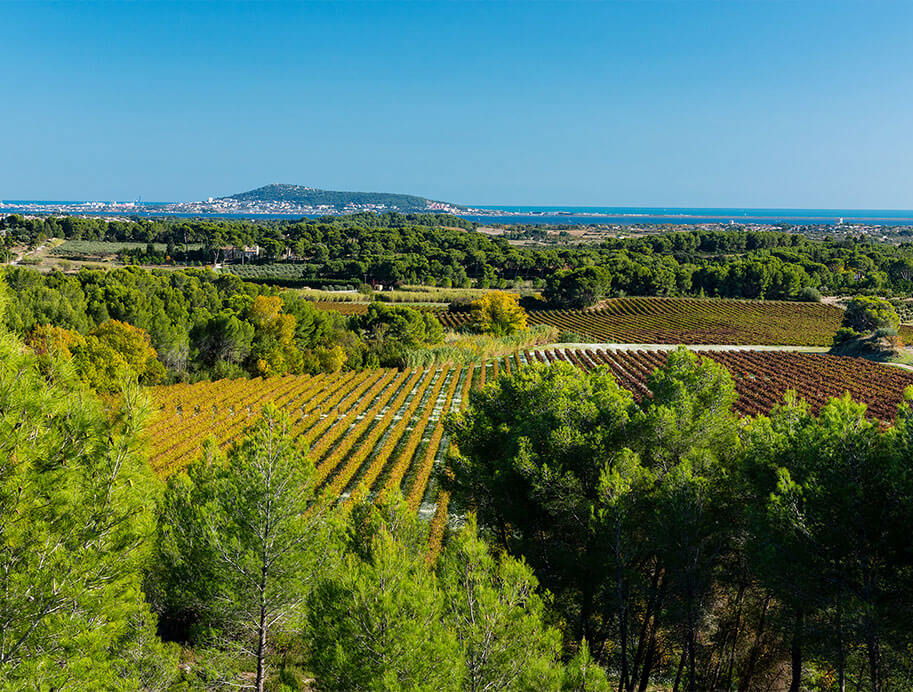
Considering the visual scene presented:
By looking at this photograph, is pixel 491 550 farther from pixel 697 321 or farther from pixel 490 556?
pixel 697 321

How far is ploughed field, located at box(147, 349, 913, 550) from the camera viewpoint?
31.9 metres

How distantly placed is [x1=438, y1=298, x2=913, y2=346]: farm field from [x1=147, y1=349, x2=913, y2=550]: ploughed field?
15.0 m

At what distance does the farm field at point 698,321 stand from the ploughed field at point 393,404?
49.1 feet

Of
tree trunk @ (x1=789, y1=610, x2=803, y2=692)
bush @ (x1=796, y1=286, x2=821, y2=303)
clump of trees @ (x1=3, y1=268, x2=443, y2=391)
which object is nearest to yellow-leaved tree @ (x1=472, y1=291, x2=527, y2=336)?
clump of trees @ (x1=3, y1=268, x2=443, y2=391)

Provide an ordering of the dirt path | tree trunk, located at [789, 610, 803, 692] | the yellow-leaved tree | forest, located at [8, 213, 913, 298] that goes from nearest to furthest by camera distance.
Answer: tree trunk, located at [789, 610, 803, 692]
the dirt path
the yellow-leaved tree
forest, located at [8, 213, 913, 298]

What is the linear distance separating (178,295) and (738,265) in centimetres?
11478

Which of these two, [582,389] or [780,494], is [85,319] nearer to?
[582,389]

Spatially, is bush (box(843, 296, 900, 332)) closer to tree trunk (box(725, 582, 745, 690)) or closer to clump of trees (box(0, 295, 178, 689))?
tree trunk (box(725, 582, 745, 690))

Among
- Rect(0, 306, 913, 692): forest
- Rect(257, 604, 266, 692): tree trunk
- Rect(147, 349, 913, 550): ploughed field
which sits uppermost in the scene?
Rect(0, 306, 913, 692): forest

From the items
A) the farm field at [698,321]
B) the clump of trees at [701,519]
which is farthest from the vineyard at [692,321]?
the clump of trees at [701,519]

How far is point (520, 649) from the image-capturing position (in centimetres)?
995

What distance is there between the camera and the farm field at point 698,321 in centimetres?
8288

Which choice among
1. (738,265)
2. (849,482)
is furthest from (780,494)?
(738,265)

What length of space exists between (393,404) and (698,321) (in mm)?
71688
